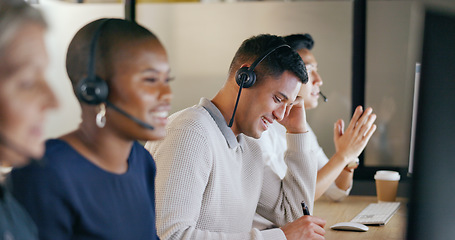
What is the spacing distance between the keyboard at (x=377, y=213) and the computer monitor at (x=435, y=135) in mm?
1452

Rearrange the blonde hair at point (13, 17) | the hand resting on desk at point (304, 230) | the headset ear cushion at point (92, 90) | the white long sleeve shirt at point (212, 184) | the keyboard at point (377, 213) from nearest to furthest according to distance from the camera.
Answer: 1. the blonde hair at point (13, 17)
2. the headset ear cushion at point (92, 90)
3. the white long sleeve shirt at point (212, 184)
4. the hand resting on desk at point (304, 230)
5. the keyboard at point (377, 213)

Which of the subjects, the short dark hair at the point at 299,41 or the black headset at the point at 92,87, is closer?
the black headset at the point at 92,87

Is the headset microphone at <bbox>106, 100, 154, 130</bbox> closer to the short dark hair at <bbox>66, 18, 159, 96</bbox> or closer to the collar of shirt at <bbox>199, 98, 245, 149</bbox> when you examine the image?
the short dark hair at <bbox>66, 18, 159, 96</bbox>

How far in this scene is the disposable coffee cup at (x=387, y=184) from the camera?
2471mm

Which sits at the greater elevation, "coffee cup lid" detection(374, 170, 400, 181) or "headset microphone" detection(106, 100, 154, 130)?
"headset microphone" detection(106, 100, 154, 130)

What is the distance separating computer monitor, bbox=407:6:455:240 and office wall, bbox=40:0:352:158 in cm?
239

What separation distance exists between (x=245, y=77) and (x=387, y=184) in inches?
48.2

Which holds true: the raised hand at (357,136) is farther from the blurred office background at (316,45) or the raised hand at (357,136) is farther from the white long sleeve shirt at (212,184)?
the blurred office background at (316,45)

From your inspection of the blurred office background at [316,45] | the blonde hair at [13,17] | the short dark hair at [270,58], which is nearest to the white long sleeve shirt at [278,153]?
the blurred office background at [316,45]

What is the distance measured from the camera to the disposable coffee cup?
247 centimetres

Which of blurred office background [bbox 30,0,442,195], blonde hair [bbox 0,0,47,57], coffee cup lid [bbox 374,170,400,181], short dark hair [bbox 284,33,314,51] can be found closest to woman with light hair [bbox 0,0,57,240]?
blonde hair [bbox 0,0,47,57]

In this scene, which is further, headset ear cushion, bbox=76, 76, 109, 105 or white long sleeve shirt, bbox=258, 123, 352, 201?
white long sleeve shirt, bbox=258, 123, 352, 201

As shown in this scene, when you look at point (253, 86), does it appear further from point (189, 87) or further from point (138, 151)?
point (189, 87)

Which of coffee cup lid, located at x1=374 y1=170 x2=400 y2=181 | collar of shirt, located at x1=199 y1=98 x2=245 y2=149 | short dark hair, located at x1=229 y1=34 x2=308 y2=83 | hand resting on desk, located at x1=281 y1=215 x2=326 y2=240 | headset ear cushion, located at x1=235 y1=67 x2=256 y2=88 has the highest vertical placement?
short dark hair, located at x1=229 y1=34 x2=308 y2=83
